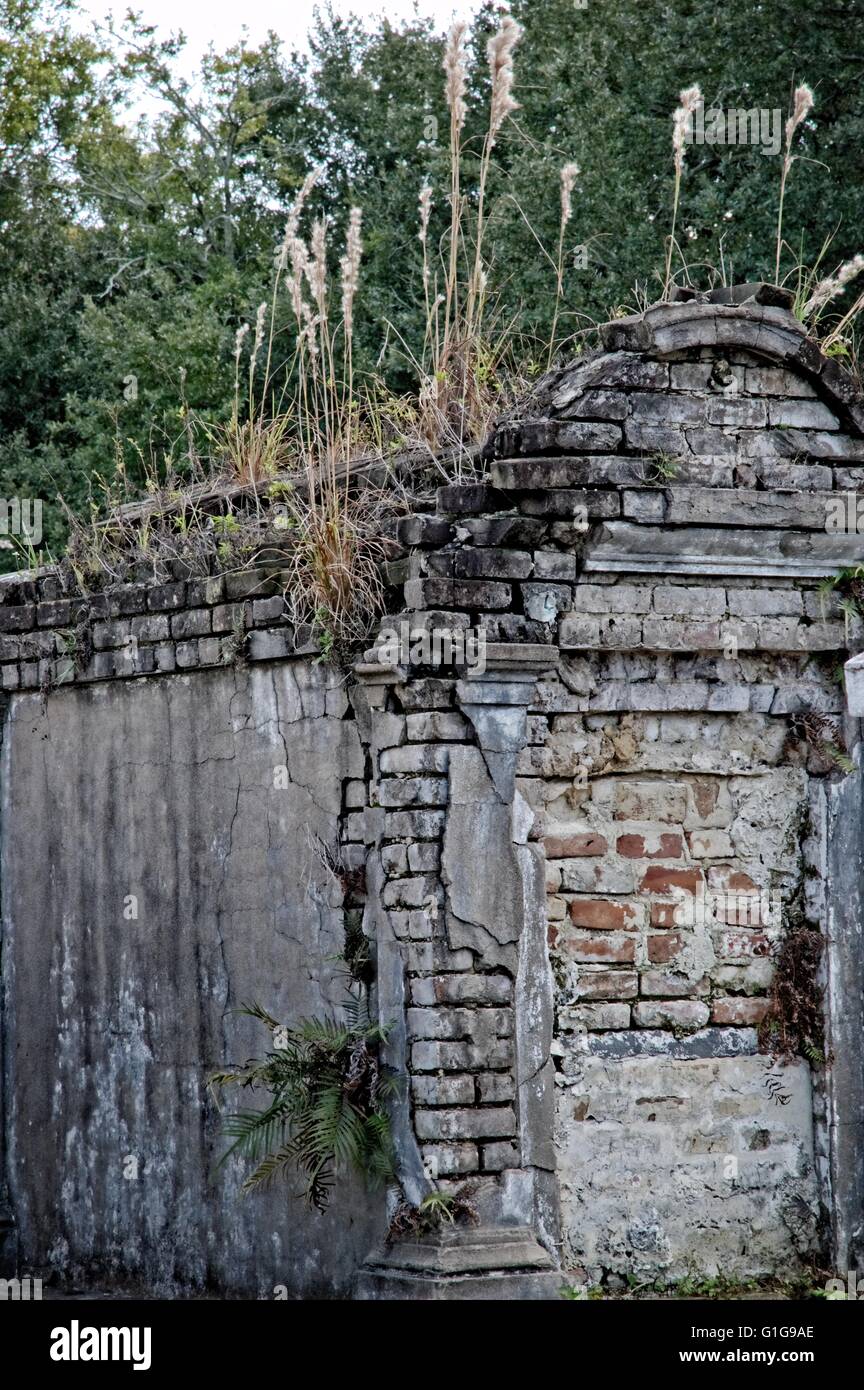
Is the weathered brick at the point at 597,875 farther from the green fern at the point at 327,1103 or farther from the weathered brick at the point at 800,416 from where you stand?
the weathered brick at the point at 800,416

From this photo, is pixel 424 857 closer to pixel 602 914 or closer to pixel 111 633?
pixel 602 914

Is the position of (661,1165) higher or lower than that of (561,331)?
lower

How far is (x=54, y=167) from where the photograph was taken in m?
19.9

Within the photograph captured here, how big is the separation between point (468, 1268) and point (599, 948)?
126 cm

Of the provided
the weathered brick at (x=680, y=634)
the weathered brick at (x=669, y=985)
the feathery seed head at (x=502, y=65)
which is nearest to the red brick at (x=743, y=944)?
the weathered brick at (x=669, y=985)

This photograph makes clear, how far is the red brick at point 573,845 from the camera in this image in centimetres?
631

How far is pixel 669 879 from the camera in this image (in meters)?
6.50

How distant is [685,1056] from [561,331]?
8.15 metres

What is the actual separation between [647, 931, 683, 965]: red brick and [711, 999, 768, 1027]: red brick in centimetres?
27

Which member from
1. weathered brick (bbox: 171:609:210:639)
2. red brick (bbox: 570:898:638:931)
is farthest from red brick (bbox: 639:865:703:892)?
weathered brick (bbox: 171:609:210:639)

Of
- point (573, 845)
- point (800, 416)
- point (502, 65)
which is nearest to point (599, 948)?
point (573, 845)

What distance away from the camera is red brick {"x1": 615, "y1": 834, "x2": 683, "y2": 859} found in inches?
254

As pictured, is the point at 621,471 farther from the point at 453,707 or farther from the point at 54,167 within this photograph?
the point at 54,167

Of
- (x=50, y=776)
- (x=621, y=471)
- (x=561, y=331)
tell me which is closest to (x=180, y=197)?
(x=561, y=331)
